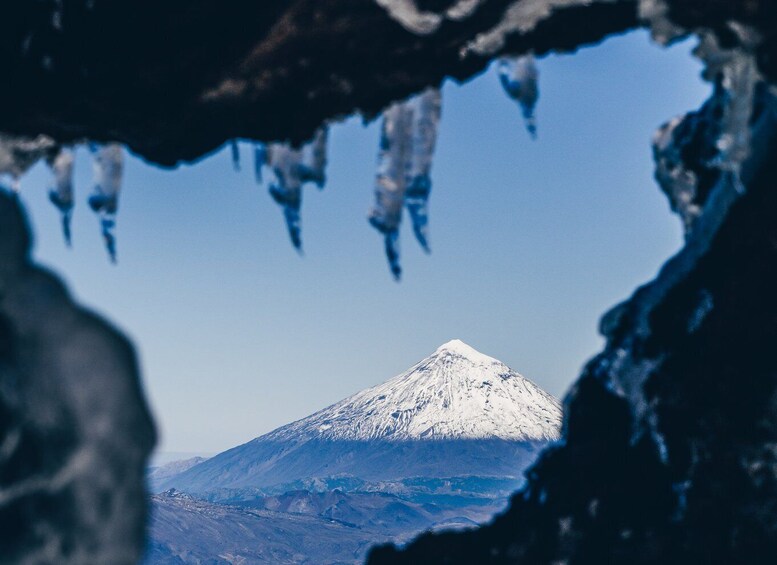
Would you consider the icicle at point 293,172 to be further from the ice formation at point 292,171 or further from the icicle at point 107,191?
the icicle at point 107,191

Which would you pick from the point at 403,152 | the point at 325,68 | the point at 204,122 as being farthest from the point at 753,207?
the point at 204,122

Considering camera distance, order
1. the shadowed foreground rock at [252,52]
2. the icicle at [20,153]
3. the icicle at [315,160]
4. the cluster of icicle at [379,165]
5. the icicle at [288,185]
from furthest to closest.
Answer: the icicle at [288,185], the icicle at [315,160], the cluster of icicle at [379,165], the icicle at [20,153], the shadowed foreground rock at [252,52]

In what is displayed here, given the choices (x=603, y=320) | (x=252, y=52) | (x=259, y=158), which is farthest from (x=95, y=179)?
(x=603, y=320)

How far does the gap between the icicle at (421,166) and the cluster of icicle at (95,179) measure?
2249 mm

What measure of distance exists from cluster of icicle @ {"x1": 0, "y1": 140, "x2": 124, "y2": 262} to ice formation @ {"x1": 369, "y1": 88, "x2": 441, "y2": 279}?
2.03 m

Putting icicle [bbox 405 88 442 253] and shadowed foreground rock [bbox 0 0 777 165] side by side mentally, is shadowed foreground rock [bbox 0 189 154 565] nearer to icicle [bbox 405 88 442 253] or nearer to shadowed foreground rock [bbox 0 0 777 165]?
shadowed foreground rock [bbox 0 0 777 165]

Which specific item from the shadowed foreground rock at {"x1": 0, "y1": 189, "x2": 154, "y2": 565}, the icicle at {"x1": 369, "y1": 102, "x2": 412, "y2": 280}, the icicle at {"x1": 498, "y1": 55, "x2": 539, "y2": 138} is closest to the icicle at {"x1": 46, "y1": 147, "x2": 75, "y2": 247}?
the icicle at {"x1": 369, "y1": 102, "x2": 412, "y2": 280}

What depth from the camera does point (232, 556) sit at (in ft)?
461

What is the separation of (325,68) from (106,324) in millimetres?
2787

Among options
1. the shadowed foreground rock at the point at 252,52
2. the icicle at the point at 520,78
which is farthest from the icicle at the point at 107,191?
the icicle at the point at 520,78

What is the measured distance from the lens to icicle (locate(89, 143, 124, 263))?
593 cm

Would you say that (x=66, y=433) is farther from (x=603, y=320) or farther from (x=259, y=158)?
(x=603, y=320)

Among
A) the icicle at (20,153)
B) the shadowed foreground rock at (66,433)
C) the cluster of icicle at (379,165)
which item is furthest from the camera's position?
the cluster of icicle at (379,165)

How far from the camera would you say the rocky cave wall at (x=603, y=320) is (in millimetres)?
2932
